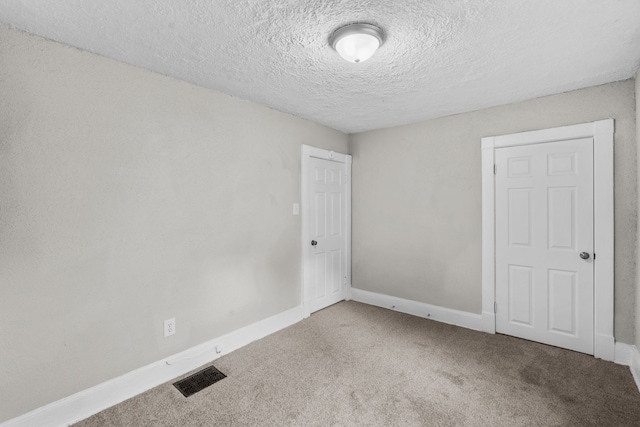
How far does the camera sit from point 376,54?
2078 millimetres

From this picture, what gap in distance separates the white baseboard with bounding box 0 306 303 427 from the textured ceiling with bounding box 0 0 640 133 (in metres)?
2.25

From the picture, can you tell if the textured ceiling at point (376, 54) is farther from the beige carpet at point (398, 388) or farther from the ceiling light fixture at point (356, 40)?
the beige carpet at point (398, 388)

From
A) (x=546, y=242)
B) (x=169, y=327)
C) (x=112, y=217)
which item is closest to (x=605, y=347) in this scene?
(x=546, y=242)

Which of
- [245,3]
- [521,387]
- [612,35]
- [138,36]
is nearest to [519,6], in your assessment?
[612,35]

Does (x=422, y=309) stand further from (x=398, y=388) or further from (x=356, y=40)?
(x=356, y=40)

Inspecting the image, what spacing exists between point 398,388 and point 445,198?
2.10 meters

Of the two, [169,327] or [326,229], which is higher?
[326,229]

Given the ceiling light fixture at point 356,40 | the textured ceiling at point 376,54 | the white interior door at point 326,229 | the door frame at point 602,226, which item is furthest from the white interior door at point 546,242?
the ceiling light fixture at point 356,40

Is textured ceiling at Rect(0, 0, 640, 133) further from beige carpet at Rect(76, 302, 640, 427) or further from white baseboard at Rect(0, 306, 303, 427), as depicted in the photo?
beige carpet at Rect(76, 302, 640, 427)

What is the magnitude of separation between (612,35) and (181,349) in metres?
3.74

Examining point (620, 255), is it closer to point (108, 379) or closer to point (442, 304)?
point (442, 304)

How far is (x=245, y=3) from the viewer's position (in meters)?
1.57

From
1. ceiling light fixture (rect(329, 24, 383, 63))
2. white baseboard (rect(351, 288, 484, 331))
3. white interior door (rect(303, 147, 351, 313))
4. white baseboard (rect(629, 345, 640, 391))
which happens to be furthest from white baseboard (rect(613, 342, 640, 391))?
ceiling light fixture (rect(329, 24, 383, 63))

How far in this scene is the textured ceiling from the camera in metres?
1.60
